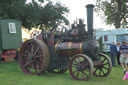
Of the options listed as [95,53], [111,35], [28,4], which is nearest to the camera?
[95,53]

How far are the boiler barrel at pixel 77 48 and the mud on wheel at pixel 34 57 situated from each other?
0.52 metres

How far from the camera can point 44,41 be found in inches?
329

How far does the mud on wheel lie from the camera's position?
7695mm

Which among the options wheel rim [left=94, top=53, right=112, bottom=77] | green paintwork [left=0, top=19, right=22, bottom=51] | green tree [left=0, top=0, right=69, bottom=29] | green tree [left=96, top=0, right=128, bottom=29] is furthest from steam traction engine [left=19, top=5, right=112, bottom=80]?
green tree [left=96, top=0, right=128, bottom=29]

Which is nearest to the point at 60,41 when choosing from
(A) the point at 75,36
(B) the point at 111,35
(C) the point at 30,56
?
(A) the point at 75,36

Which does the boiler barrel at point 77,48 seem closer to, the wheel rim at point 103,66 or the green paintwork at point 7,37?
the wheel rim at point 103,66

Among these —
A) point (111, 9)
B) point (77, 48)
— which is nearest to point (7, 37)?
point (77, 48)

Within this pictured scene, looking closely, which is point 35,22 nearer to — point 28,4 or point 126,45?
point 28,4

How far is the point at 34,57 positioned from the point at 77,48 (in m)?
1.77

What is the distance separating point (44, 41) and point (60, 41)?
749mm

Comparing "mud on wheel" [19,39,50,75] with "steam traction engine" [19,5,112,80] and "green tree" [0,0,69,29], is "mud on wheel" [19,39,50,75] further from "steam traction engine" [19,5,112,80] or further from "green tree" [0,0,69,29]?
"green tree" [0,0,69,29]

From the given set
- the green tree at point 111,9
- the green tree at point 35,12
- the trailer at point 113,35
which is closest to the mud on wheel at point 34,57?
the green tree at point 35,12

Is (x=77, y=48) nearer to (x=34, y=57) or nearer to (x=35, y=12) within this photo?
(x=34, y=57)

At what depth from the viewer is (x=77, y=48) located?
24.0 ft
